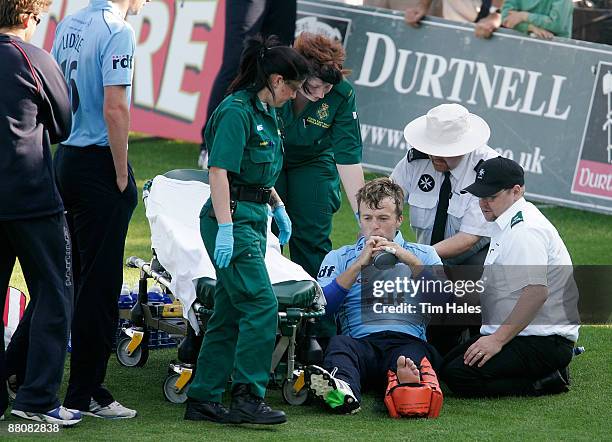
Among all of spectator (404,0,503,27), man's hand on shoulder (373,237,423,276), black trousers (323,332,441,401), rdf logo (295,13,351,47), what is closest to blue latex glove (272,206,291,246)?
man's hand on shoulder (373,237,423,276)

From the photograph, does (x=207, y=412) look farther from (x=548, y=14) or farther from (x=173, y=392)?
(x=548, y=14)

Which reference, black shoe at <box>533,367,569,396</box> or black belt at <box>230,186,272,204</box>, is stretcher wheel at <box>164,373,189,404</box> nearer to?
black belt at <box>230,186,272,204</box>

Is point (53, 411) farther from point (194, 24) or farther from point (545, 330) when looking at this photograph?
point (194, 24)

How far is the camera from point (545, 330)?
6043 millimetres

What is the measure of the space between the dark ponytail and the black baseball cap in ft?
3.78

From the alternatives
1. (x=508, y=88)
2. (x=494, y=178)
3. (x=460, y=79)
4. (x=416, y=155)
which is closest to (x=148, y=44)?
(x=460, y=79)

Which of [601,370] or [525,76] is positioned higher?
[525,76]

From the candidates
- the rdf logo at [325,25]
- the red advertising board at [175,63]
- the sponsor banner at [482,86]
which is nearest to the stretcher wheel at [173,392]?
the sponsor banner at [482,86]

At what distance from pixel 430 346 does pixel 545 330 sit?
54 cm

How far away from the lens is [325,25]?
36.5 feet

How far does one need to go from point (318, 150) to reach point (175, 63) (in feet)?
17.1

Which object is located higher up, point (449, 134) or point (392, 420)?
point (449, 134)

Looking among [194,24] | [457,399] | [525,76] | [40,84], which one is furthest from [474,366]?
[194,24]

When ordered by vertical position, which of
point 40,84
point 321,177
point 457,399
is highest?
point 40,84
